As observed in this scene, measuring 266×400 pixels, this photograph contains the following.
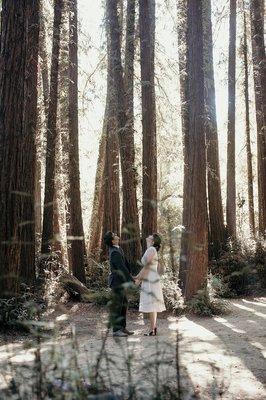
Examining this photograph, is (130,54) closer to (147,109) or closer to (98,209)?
(147,109)

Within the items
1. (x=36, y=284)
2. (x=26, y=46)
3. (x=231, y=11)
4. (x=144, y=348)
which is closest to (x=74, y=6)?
(x=231, y=11)

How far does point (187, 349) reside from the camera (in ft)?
27.5

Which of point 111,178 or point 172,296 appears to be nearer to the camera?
point 172,296

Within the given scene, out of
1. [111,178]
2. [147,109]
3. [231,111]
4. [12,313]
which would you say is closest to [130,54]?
[147,109]

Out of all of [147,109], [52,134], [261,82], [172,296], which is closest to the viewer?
[172,296]

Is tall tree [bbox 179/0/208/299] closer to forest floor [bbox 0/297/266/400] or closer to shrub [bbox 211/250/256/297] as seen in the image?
forest floor [bbox 0/297/266/400]

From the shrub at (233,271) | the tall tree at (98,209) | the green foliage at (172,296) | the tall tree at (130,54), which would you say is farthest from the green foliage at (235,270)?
the tall tree at (98,209)

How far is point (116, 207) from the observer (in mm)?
18844

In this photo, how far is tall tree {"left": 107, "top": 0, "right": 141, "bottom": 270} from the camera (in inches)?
573

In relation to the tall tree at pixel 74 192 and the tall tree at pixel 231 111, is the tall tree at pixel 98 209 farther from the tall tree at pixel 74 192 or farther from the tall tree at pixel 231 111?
the tall tree at pixel 231 111

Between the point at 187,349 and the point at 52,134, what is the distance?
9.14 meters

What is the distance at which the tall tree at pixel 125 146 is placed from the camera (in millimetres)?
14555

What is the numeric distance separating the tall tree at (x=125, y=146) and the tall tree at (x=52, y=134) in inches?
63.0

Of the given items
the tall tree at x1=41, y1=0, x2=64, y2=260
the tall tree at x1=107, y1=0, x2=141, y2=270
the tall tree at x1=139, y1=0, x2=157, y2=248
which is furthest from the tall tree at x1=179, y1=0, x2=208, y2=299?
the tall tree at x1=41, y1=0, x2=64, y2=260
